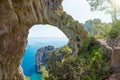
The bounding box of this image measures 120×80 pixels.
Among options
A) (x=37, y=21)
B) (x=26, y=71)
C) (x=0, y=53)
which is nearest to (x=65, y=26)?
(x=37, y=21)

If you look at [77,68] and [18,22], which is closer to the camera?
[77,68]

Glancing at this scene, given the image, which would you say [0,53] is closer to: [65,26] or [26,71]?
[65,26]

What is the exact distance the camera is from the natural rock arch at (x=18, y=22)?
29.4 feet

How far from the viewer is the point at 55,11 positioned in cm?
1291

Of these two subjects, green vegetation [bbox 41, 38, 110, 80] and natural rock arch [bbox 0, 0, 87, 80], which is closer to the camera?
natural rock arch [bbox 0, 0, 87, 80]

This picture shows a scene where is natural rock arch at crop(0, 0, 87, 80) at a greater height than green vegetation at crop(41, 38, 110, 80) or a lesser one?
greater

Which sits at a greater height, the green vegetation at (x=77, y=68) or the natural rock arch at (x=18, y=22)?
the natural rock arch at (x=18, y=22)

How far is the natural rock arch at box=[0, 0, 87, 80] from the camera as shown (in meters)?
8.95

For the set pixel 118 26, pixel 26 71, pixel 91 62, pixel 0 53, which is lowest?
pixel 26 71

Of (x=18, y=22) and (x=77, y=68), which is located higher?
(x=18, y=22)

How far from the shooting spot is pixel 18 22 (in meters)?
9.72

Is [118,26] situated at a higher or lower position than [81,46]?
higher

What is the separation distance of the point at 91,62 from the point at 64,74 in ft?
6.08

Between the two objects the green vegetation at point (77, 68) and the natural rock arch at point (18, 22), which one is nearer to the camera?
the natural rock arch at point (18, 22)
